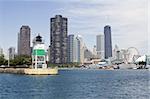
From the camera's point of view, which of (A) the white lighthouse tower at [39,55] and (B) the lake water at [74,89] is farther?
(A) the white lighthouse tower at [39,55]

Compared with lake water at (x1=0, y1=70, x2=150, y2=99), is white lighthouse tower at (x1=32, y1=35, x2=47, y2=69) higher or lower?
higher

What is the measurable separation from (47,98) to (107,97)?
6.43 metres

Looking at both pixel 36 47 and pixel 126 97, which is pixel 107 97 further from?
pixel 36 47

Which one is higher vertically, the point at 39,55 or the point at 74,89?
the point at 39,55

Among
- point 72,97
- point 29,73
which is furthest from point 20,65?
point 72,97

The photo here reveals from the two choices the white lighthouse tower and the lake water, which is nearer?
the lake water

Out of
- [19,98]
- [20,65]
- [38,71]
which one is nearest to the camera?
[19,98]

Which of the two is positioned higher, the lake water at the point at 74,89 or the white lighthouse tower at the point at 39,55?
the white lighthouse tower at the point at 39,55

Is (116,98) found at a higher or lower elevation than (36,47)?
lower

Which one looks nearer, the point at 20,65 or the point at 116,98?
the point at 116,98

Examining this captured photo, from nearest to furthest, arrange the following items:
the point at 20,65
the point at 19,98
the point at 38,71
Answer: the point at 19,98, the point at 38,71, the point at 20,65

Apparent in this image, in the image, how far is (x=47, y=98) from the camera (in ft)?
123

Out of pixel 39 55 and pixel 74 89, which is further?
pixel 39 55

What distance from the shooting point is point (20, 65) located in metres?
139
